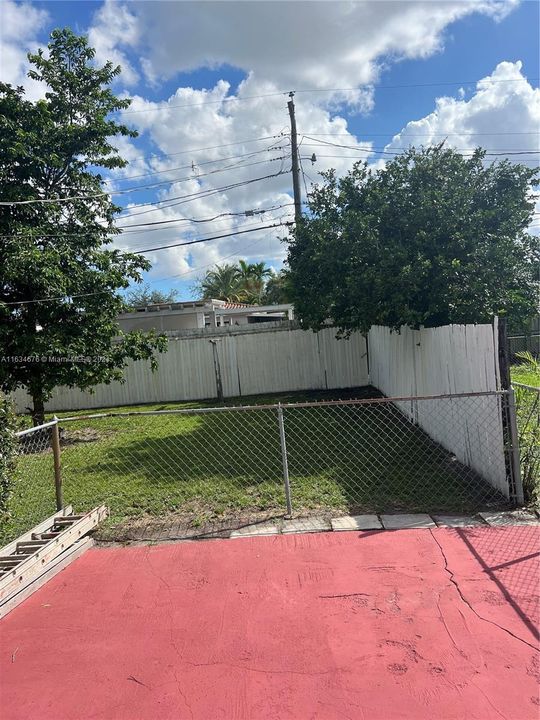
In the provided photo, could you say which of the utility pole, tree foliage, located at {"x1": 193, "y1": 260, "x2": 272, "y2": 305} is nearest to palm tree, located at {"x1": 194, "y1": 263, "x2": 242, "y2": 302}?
tree foliage, located at {"x1": 193, "y1": 260, "x2": 272, "y2": 305}

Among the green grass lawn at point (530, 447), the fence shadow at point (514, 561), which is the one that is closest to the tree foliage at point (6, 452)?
the fence shadow at point (514, 561)

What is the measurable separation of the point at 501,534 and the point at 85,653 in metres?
3.28

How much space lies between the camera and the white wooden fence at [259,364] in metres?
13.9

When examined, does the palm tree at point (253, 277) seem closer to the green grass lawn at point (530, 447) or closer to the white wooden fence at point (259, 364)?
the white wooden fence at point (259, 364)

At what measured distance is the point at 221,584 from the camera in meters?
3.53

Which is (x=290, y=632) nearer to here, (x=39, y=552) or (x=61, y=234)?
(x=39, y=552)

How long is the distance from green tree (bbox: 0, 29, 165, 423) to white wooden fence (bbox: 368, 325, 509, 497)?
5.30 meters

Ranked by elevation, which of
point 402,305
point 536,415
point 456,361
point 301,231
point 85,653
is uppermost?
point 301,231

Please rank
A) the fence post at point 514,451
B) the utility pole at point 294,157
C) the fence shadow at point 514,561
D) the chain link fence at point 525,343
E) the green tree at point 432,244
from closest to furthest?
the fence shadow at point 514,561, the fence post at point 514,451, the green tree at point 432,244, the chain link fence at point 525,343, the utility pole at point 294,157

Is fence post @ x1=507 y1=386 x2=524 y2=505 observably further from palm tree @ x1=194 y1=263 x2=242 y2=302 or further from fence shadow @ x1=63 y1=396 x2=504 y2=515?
palm tree @ x1=194 y1=263 x2=242 y2=302

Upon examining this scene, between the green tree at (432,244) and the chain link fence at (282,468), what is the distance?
1655mm

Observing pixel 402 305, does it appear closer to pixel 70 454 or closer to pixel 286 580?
pixel 286 580

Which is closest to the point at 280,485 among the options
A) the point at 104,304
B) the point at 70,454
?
the point at 70,454

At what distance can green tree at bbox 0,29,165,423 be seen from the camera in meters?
8.16
